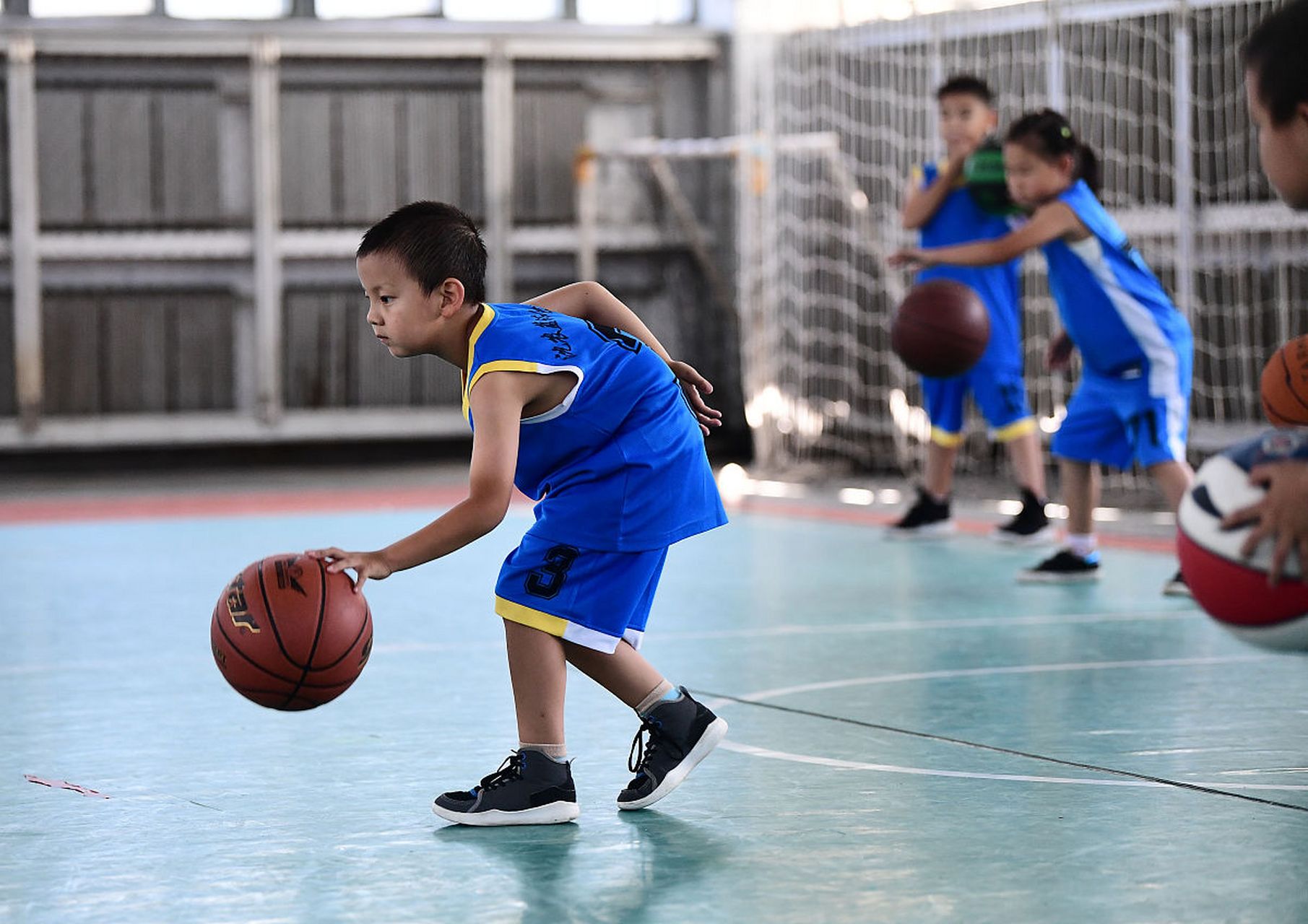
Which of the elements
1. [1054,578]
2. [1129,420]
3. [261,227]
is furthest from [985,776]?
[261,227]

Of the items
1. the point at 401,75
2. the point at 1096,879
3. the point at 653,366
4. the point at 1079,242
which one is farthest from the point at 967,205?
the point at 401,75

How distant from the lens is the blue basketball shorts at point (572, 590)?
2738 millimetres

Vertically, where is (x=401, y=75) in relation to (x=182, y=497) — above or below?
above

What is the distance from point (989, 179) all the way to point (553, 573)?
4.12m

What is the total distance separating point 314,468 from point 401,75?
101 inches

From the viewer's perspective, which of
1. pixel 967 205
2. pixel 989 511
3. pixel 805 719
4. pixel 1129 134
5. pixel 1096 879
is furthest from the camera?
pixel 1129 134

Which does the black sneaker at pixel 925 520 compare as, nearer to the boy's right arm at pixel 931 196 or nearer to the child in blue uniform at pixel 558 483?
the boy's right arm at pixel 931 196

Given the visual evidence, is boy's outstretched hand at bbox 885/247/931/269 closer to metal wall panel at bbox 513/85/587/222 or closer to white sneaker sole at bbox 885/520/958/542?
white sneaker sole at bbox 885/520/958/542

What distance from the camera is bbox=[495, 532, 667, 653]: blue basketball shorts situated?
2738 mm

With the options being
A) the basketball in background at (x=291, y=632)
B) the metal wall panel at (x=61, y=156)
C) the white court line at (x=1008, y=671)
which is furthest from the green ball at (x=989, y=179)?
the metal wall panel at (x=61, y=156)

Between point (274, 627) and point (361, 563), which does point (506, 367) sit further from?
point (274, 627)

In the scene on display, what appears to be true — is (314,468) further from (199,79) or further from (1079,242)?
(1079,242)

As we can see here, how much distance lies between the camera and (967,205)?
22.1ft

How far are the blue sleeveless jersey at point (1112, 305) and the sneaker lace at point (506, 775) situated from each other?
3081mm
